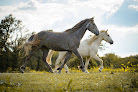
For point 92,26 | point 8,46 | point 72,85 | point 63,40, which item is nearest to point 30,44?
point 63,40

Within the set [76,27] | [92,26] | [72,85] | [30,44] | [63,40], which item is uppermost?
[92,26]

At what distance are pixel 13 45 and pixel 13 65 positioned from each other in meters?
3.28

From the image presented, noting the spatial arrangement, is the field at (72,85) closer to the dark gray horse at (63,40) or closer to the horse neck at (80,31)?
the dark gray horse at (63,40)

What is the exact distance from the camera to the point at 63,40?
8.03 meters

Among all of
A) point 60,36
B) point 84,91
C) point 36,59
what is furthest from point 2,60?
point 84,91

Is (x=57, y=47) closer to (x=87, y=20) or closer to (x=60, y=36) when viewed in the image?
(x=60, y=36)

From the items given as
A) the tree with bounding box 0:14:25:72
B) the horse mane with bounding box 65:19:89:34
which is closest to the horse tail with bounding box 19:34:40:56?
the horse mane with bounding box 65:19:89:34

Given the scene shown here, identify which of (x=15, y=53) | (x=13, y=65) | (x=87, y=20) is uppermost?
(x=87, y=20)

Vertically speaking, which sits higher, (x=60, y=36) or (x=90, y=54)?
(x=60, y=36)

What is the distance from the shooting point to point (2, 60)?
24578 mm

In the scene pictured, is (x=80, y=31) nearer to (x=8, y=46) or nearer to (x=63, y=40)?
(x=63, y=40)

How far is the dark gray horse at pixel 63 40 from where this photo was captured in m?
8.00

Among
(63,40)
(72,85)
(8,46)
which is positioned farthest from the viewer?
(8,46)

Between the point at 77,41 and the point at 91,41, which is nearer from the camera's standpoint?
the point at 77,41
